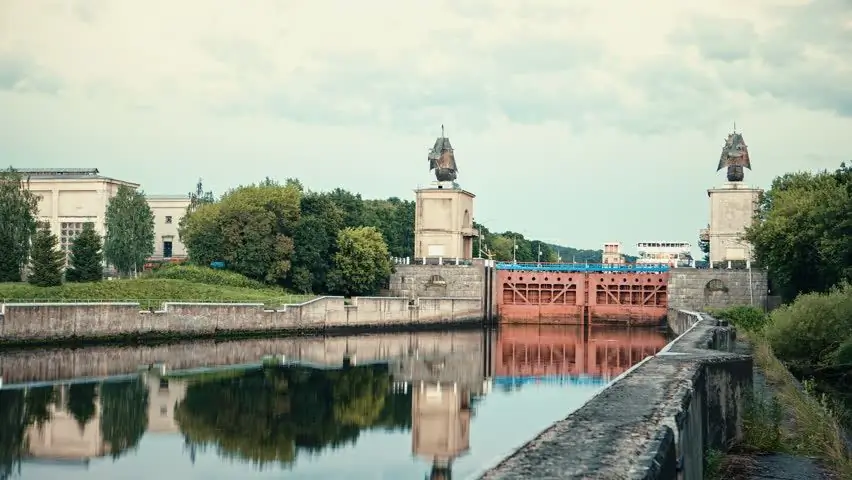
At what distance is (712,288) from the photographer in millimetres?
60219

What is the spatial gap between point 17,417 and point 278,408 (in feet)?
19.8

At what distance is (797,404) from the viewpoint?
53.2ft

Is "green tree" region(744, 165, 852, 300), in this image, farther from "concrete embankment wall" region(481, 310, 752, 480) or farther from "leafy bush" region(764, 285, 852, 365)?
"concrete embankment wall" region(481, 310, 752, 480)

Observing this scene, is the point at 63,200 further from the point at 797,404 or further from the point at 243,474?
the point at 797,404

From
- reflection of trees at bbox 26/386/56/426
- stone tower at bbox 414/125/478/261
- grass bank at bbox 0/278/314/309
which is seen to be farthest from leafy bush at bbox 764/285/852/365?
stone tower at bbox 414/125/478/261

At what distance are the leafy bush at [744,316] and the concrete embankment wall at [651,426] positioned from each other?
32.0m

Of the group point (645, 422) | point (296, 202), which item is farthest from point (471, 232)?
point (645, 422)

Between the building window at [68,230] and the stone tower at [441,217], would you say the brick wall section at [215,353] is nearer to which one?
the stone tower at [441,217]

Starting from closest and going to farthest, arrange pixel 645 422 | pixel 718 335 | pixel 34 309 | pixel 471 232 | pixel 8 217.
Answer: pixel 645 422 < pixel 718 335 < pixel 34 309 < pixel 8 217 < pixel 471 232

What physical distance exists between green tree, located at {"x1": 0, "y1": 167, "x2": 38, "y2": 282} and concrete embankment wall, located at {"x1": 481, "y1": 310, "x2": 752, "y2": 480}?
3653cm

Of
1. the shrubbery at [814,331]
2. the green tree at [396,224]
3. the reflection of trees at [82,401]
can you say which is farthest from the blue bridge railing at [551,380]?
the green tree at [396,224]

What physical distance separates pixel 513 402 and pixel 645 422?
17.4 m

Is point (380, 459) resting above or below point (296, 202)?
below

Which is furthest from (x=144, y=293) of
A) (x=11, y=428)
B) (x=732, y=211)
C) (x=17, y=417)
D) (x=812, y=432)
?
(x=732, y=211)
